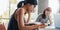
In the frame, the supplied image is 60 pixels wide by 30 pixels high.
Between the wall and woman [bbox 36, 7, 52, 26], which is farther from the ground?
the wall

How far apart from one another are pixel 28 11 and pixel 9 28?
0.27 m

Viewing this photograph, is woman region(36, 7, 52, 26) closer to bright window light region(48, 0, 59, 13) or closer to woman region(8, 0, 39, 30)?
bright window light region(48, 0, 59, 13)

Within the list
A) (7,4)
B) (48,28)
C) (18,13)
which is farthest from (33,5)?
(7,4)

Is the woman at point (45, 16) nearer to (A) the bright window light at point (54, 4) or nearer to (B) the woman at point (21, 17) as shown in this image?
(A) the bright window light at point (54, 4)

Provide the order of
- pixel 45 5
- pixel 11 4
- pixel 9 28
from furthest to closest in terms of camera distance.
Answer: pixel 11 4, pixel 45 5, pixel 9 28

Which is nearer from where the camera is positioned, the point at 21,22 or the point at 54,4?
the point at 21,22

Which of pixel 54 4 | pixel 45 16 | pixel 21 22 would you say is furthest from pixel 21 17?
pixel 54 4

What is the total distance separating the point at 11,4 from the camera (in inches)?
65.1


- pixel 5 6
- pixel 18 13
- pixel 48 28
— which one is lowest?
pixel 48 28

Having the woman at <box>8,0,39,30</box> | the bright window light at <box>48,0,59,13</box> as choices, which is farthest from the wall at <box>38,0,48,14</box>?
the woman at <box>8,0,39,30</box>

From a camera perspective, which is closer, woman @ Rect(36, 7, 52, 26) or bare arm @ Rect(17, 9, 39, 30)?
bare arm @ Rect(17, 9, 39, 30)

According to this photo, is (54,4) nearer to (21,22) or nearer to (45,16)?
(45,16)

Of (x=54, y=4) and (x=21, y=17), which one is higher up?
(x=54, y=4)

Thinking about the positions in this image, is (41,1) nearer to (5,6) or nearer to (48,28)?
(48,28)
